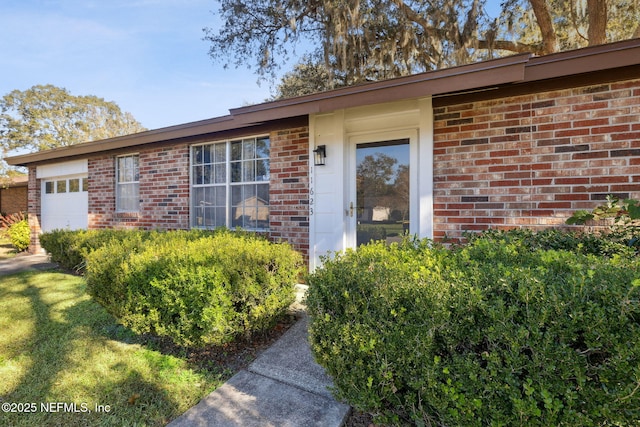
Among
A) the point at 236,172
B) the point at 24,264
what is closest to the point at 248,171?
the point at 236,172

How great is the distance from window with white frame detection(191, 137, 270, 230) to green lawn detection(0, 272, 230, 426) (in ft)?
8.18

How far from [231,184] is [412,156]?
10.8ft

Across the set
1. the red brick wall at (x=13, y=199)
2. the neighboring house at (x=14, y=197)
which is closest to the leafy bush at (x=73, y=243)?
the neighboring house at (x=14, y=197)

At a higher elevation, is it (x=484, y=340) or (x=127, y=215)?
(x=127, y=215)

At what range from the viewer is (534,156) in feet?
11.6

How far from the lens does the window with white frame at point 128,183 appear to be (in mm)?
7070

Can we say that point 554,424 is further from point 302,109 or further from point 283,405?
point 302,109

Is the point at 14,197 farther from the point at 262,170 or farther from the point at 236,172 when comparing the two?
the point at 262,170

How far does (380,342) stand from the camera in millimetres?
1759

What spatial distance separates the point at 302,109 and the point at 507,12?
606 cm

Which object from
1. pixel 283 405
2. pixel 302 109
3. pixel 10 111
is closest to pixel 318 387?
pixel 283 405

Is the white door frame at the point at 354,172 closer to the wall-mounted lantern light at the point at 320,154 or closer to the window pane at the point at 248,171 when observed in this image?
the wall-mounted lantern light at the point at 320,154

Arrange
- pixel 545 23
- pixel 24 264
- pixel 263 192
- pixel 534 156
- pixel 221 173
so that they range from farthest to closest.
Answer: pixel 24 264
pixel 545 23
pixel 221 173
pixel 263 192
pixel 534 156

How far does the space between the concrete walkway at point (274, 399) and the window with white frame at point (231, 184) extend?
301cm
